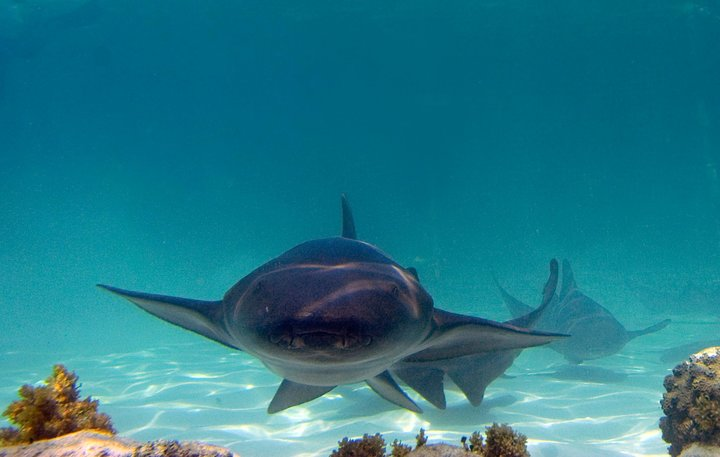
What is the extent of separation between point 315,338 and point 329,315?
0.13 m

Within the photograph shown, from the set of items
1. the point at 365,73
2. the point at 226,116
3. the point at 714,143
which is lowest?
the point at 714,143

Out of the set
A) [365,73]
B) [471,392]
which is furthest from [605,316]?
[365,73]

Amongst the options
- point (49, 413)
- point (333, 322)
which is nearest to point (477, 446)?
point (333, 322)

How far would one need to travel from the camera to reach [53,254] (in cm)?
7744

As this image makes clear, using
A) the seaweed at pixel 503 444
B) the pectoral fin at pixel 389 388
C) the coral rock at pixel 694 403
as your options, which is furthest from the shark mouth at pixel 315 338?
the coral rock at pixel 694 403

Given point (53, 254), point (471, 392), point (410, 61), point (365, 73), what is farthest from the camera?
point (53, 254)

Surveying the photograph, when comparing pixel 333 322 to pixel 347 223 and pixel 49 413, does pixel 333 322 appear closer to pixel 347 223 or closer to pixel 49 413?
pixel 49 413

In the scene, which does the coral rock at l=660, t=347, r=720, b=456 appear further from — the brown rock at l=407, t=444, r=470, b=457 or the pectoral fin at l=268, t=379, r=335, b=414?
the pectoral fin at l=268, t=379, r=335, b=414

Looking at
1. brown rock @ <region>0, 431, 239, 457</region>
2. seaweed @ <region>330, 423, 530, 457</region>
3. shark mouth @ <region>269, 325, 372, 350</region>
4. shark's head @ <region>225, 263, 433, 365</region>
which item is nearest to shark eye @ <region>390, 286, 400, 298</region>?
shark's head @ <region>225, 263, 433, 365</region>

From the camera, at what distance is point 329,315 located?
2.31 m

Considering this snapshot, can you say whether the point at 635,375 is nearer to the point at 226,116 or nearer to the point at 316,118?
the point at 316,118

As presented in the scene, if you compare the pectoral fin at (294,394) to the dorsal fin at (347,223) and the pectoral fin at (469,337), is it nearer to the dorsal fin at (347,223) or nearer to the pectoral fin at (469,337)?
the pectoral fin at (469,337)

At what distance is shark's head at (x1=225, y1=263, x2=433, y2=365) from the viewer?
229cm

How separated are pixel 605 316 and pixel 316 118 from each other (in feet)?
135
